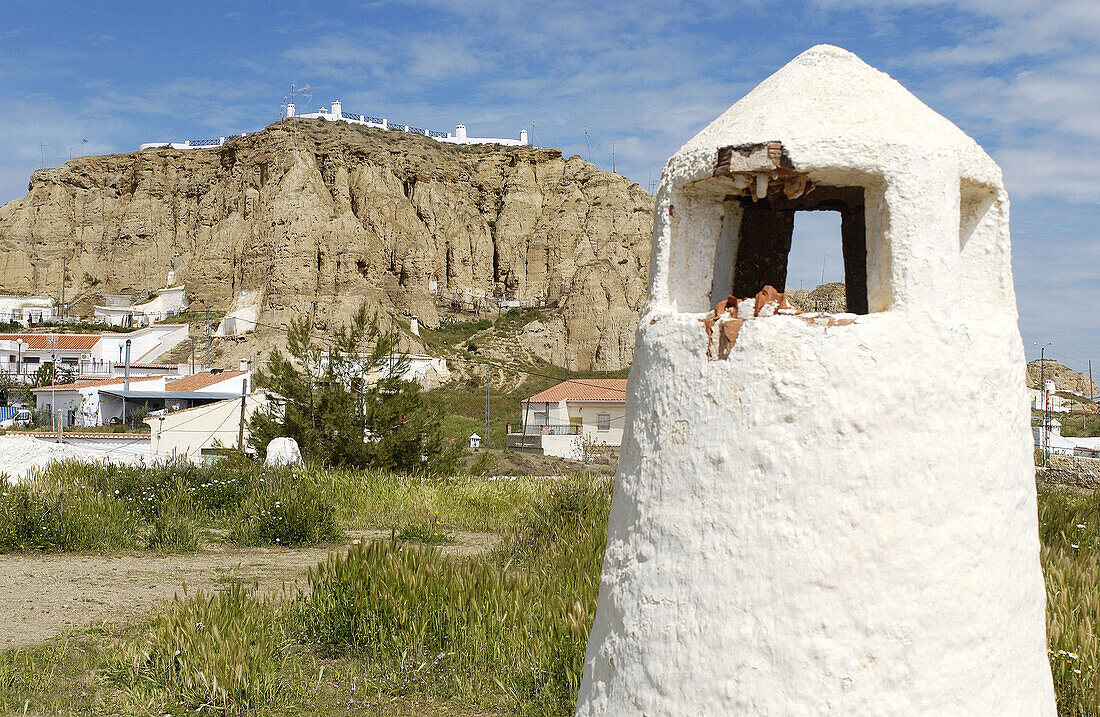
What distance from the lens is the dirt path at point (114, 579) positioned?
721cm

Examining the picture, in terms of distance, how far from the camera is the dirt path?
7215mm

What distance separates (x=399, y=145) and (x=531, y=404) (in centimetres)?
3996

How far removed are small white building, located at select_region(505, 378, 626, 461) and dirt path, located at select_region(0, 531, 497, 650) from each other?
26.5 metres

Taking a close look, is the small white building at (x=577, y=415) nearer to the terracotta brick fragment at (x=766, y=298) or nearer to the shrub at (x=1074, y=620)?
the shrub at (x=1074, y=620)

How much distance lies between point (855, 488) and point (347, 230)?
62.8 metres

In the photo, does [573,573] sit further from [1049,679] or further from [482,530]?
[482,530]

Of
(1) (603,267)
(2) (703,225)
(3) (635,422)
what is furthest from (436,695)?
(1) (603,267)

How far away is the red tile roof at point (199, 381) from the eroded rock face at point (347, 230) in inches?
720

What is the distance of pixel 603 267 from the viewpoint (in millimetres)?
65625

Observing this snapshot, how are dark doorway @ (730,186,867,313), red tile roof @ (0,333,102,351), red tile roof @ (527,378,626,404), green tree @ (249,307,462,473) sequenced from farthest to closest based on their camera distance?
Result: red tile roof @ (0,333,102,351)
red tile roof @ (527,378,626,404)
green tree @ (249,307,462,473)
dark doorway @ (730,186,867,313)

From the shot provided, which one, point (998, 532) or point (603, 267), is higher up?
point (603, 267)

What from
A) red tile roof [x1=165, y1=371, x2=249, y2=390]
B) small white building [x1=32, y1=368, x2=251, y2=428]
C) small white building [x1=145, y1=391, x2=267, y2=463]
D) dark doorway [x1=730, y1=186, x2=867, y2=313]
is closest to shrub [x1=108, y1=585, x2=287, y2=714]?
dark doorway [x1=730, y1=186, x2=867, y2=313]

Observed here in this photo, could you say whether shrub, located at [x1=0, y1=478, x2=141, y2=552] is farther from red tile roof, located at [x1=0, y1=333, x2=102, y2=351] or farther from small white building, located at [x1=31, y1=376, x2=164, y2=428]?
red tile roof, located at [x1=0, y1=333, x2=102, y2=351]

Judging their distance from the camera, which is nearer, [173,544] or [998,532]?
[998,532]
